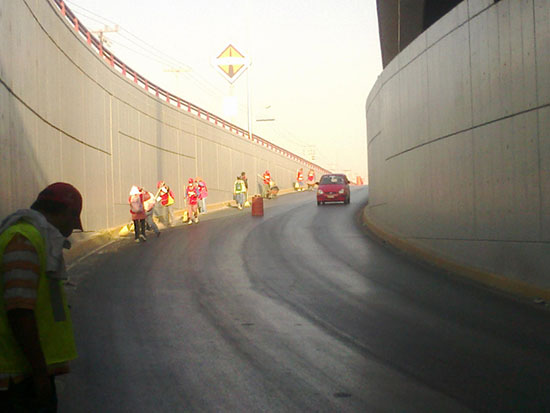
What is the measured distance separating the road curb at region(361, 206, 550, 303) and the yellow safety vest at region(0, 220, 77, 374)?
9.05 m

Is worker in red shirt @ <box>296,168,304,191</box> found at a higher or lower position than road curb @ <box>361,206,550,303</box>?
higher

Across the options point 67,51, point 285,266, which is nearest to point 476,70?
point 285,266

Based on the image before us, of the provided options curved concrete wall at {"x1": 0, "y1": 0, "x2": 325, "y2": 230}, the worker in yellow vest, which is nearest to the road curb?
curved concrete wall at {"x1": 0, "y1": 0, "x2": 325, "y2": 230}

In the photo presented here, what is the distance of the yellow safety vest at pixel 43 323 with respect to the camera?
3.31 m

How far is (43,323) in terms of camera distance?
3.42 m

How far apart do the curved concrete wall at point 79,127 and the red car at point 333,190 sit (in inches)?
270

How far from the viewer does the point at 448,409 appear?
588cm

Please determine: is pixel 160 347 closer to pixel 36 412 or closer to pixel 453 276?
pixel 36 412

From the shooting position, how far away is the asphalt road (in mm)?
6336

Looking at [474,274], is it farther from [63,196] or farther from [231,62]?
[231,62]

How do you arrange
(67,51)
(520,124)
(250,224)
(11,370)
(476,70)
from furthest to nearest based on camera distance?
1. (250,224)
2. (67,51)
3. (476,70)
4. (520,124)
5. (11,370)

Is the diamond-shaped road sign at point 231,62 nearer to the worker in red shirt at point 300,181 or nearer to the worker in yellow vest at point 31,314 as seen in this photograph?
the worker in red shirt at point 300,181

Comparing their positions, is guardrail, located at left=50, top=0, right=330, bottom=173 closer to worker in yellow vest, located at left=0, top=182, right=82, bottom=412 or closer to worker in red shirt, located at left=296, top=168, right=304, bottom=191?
worker in red shirt, located at left=296, top=168, right=304, bottom=191

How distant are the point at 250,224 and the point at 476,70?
51.0ft
